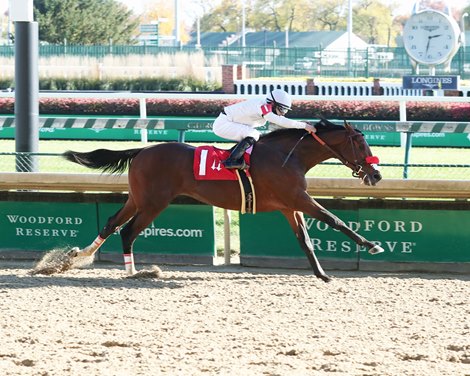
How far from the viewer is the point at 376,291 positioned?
8.80 m

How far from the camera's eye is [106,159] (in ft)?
32.4

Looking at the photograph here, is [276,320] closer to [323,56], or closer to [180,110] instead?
[180,110]

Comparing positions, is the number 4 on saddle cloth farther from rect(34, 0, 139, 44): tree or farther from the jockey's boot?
rect(34, 0, 139, 44): tree

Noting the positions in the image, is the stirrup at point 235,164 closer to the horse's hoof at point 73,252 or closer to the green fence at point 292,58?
the horse's hoof at point 73,252

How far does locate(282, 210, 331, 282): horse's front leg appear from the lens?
364 inches

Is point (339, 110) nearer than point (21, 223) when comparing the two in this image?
No

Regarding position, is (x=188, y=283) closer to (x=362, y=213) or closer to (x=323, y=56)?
(x=362, y=213)

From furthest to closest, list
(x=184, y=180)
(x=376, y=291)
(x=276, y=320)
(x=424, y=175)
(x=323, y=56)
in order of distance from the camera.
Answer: (x=323, y=56) < (x=424, y=175) < (x=184, y=180) < (x=376, y=291) < (x=276, y=320)

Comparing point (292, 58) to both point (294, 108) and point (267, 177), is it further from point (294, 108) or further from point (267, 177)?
point (267, 177)

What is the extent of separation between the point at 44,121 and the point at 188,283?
191 inches

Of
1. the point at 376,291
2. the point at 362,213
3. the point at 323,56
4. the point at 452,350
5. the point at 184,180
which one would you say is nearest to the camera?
the point at 452,350

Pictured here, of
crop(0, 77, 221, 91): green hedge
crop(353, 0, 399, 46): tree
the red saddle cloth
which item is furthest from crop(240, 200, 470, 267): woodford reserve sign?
crop(353, 0, 399, 46): tree

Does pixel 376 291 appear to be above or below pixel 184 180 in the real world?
below

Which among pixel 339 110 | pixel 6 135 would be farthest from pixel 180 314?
pixel 339 110
